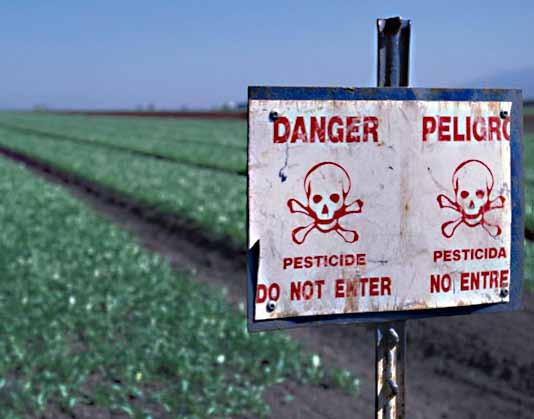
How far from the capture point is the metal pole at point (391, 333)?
7.84 feet

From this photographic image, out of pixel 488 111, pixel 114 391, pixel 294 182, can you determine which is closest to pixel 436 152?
pixel 488 111

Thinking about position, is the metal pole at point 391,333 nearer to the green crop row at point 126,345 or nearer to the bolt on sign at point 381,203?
the bolt on sign at point 381,203

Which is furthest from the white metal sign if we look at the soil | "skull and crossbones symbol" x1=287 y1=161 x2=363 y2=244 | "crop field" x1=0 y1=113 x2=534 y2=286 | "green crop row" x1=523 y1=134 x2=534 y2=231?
"green crop row" x1=523 y1=134 x2=534 y2=231

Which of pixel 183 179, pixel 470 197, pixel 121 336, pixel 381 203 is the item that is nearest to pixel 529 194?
pixel 183 179

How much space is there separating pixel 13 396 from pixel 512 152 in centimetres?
421

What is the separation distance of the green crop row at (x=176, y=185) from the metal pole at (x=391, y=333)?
913 cm

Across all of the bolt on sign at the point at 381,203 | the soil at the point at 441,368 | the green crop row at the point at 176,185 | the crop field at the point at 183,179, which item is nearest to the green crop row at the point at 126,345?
the soil at the point at 441,368

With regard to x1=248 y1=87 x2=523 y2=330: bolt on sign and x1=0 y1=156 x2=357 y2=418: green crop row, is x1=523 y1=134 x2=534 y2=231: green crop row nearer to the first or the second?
x1=0 y1=156 x2=357 y2=418: green crop row

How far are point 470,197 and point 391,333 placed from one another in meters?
0.47

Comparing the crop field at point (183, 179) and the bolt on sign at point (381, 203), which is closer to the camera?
the bolt on sign at point (381, 203)

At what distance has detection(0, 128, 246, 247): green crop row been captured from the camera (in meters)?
13.4

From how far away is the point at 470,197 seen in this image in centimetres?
243

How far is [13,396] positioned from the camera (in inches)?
218

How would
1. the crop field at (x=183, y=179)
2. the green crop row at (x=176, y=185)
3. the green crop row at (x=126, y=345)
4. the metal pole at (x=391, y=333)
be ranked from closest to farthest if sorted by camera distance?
1. the metal pole at (x=391, y=333)
2. the green crop row at (x=126, y=345)
3. the green crop row at (x=176, y=185)
4. the crop field at (x=183, y=179)
